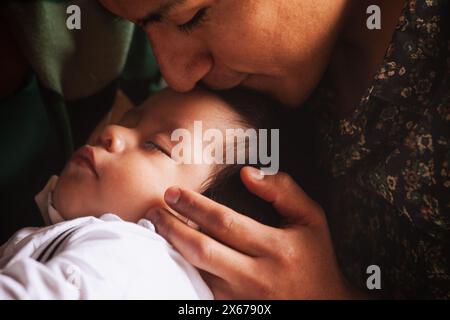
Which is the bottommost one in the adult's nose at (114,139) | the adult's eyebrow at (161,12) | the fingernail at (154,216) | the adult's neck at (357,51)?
the fingernail at (154,216)

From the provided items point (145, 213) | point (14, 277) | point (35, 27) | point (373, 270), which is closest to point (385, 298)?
point (373, 270)

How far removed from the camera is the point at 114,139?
0.64 metres

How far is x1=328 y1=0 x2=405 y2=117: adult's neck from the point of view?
2.06 ft

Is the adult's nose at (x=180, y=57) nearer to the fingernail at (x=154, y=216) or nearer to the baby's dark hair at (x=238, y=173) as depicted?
the baby's dark hair at (x=238, y=173)

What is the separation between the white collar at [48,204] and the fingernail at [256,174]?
0.22m

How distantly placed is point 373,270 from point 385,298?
0.11 feet

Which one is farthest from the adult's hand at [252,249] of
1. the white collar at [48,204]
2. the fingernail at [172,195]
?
the white collar at [48,204]

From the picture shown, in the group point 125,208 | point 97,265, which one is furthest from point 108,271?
point 125,208

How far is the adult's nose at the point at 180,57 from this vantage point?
612mm

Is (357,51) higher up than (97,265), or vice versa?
(357,51)

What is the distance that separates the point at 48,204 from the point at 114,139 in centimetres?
11

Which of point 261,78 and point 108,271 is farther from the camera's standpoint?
point 261,78

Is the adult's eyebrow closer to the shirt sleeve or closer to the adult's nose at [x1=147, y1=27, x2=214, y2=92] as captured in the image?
the adult's nose at [x1=147, y1=27, x2=214, y2=92]

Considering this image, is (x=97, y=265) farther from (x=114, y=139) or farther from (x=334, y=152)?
(x=334, y=152)
